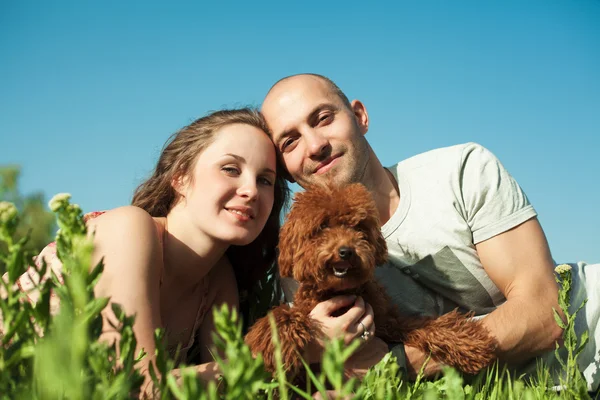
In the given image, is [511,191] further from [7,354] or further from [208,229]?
[7,354]

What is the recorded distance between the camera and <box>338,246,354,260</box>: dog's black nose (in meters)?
2.87

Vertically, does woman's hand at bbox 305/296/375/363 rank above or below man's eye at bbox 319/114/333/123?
below

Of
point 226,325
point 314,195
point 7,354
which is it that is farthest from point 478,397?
point 7,354

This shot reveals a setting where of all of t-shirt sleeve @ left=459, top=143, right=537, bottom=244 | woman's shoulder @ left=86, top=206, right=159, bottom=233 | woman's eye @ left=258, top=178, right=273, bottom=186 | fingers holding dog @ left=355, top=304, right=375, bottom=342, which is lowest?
fingers holding dog @ left=355, top=304, right=375, bottom=342

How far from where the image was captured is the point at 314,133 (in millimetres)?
4164

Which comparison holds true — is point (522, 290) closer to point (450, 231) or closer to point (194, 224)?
point (450, 231)

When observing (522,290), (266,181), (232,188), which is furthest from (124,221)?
(522,290)

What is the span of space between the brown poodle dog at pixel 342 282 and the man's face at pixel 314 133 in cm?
80

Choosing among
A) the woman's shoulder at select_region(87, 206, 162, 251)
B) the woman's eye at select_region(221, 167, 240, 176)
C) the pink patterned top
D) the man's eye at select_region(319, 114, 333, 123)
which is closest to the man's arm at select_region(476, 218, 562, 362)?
the man's eye at select_region(319, 114, 333, 123)

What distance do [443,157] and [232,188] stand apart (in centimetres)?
185

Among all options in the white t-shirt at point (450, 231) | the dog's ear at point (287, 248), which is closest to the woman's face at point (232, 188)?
the dog's ear at point (287, 248)

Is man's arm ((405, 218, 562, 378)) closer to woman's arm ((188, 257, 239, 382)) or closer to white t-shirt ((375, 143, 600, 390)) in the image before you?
white t-shirt ((375, 143, 600, 390))

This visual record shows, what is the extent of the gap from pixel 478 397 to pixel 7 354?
234cm

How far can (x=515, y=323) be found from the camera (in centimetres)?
348
